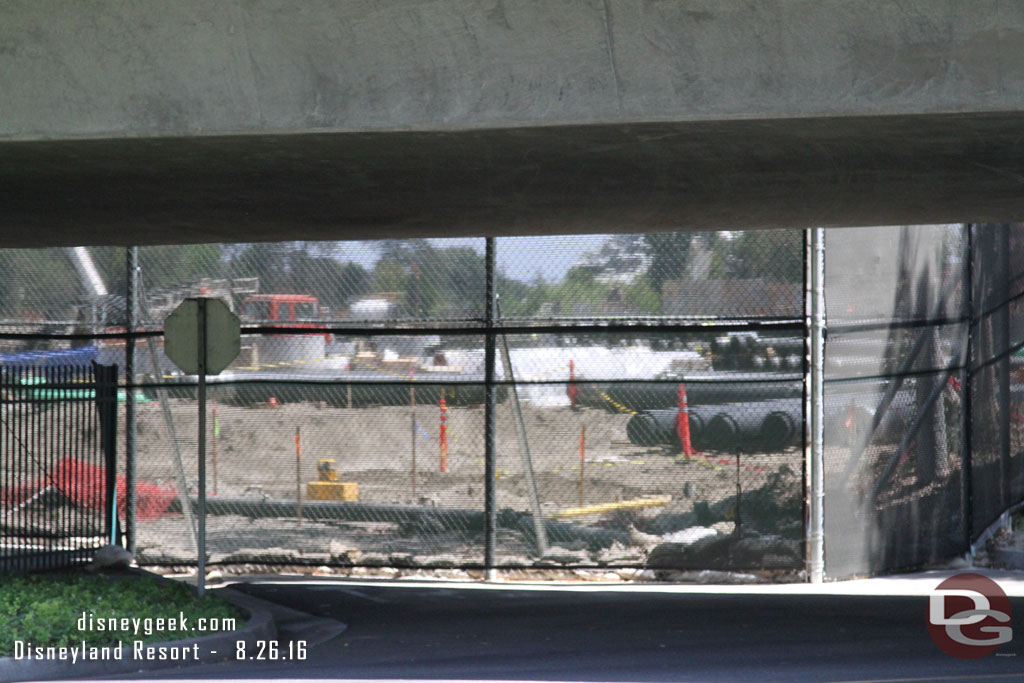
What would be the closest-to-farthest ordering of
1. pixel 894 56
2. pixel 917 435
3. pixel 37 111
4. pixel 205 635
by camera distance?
pixel 894 56
pixel 37 111
pixel 205 635
pixel 917 435

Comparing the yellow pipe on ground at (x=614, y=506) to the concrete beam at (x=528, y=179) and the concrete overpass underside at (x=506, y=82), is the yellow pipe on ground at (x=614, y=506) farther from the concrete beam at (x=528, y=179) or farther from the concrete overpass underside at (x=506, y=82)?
the concrete overpass underside at (x=506, y=82)

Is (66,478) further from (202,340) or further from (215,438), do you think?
(202,340)

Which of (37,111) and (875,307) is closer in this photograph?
(37,111)

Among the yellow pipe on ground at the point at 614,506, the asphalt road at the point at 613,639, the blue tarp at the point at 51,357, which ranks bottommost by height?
the asphalt road at the point at 613,639

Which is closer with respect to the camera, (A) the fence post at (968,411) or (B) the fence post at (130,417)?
(A) the fence post at (968,411)

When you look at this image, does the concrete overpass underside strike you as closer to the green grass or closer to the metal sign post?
the metal sign post

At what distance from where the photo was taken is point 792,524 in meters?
11.4

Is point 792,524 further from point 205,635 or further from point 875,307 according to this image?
point 205,635

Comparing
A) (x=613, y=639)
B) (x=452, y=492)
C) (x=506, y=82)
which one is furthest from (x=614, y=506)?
(x=506, y=82)

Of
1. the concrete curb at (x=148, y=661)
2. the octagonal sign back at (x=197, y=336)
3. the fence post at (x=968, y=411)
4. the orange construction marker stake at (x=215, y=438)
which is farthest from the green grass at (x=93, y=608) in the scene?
the fence post at (x=968, y=411)

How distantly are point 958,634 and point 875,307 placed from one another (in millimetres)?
3864

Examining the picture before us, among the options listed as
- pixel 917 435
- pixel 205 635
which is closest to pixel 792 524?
pixel 917 435

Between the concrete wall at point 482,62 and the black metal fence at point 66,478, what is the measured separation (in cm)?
608

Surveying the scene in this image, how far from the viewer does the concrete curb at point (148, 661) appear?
285 inches
